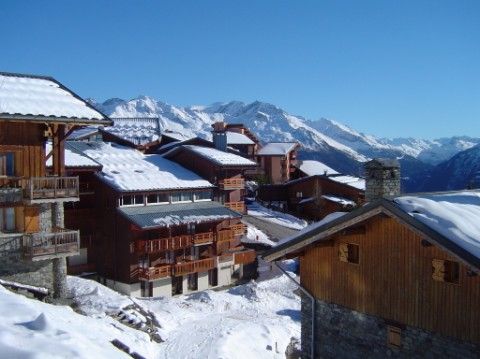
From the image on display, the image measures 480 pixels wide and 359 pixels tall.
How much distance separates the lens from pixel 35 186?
24.1 meters

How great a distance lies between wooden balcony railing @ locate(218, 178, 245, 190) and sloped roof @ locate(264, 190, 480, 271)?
1062 inches

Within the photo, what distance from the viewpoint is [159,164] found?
1597 inches

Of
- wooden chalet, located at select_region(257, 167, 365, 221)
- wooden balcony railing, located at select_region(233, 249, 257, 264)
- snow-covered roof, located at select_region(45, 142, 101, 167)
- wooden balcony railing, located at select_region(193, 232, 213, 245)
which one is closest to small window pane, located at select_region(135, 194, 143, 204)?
snow-covered roof, located at select_region(45, 142, 101, 167)

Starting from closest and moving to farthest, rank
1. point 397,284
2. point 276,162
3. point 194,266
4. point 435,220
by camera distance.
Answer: point 435,220
point 397,284
point 194,266
point 276,162

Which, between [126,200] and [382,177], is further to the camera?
[126,200]

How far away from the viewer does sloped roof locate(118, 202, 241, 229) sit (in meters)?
32.9

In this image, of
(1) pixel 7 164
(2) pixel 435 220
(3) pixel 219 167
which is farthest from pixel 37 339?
(3) pixel 219 167

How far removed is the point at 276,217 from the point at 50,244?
34475 mm

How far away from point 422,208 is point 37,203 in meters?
18.9

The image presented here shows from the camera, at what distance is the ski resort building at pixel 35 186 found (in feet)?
77.9

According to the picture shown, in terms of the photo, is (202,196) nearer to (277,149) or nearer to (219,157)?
(219,157)

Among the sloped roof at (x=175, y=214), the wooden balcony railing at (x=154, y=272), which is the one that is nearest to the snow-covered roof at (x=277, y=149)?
the sloped roof at (x=175, y=214)

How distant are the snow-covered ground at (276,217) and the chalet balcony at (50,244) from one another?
30.5 metres

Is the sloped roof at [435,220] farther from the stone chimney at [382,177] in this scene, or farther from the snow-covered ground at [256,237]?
the snow-covered ground at [256,237]
